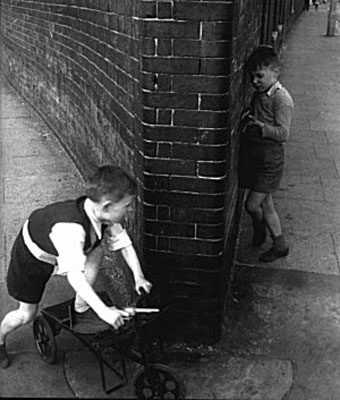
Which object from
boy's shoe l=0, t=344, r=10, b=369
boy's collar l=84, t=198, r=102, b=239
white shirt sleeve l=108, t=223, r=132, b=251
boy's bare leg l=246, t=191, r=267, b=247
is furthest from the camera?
boy's bare leg l=246, t=191, r=267, b=247

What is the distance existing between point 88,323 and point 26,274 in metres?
0.40

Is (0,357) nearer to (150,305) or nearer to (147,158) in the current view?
(150,305)

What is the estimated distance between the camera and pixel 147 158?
3.59 meters

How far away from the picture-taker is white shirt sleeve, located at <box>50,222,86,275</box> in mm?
2947

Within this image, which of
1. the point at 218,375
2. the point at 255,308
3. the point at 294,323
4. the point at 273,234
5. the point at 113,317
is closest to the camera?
the point at 113,317

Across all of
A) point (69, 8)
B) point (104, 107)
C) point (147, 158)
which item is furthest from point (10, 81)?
point (147, 158)

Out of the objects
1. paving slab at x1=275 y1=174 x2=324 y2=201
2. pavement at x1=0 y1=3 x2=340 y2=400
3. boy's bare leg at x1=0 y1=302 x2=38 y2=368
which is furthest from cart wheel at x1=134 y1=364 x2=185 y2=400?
paving slab at x1=275 y1=174 x2=324 y2=201

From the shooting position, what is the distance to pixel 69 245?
299cm

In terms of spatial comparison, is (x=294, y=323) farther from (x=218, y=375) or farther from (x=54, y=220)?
(x=54, y=220)

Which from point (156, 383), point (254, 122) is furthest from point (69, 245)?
point (254, 122)

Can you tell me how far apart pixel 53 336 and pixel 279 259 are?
2107mm

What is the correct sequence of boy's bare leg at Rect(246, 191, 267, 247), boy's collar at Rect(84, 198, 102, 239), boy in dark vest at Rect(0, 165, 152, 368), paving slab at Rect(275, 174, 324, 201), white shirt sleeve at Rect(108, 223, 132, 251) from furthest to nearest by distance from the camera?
paving slab at Rect(275, 174, 324, 201) < boy's bare leg at Rect(246, 191, 267, 247) < white shirt sleeve at Rect(108, 223, 132, 251) < boy's collar at Rect(84, 198, 102, 239) < boy in dark vest at Rect(0, 165, 152, 368)

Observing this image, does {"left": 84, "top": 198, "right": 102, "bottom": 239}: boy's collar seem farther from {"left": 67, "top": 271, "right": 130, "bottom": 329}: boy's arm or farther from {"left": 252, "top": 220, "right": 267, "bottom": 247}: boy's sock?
{"left": 252, "top": 220, "right": 267, "bottom": 247}: boy's sock

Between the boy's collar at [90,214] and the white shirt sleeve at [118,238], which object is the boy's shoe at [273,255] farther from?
the boy's collar at [90,214]
